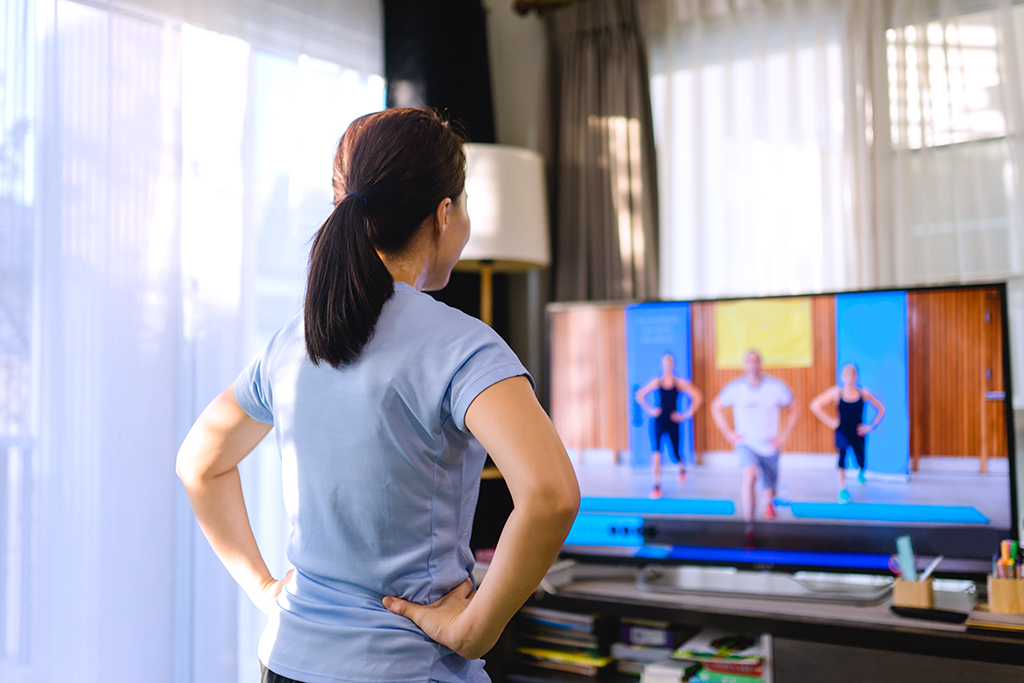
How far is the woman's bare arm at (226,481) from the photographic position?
1171 mm

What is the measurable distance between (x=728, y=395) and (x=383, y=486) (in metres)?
1.45

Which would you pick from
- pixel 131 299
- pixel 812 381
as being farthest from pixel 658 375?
pixel 131 299

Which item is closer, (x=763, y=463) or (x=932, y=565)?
(x=932, y=565)

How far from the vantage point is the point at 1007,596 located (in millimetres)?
1748

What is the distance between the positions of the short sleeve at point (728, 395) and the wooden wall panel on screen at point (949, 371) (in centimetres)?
42

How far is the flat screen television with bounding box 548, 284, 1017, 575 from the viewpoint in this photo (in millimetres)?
1932

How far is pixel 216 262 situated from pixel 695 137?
159 cm

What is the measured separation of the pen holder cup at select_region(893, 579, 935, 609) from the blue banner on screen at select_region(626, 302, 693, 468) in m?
0.58

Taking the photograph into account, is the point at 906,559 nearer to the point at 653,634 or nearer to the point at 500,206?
the point at 653,634

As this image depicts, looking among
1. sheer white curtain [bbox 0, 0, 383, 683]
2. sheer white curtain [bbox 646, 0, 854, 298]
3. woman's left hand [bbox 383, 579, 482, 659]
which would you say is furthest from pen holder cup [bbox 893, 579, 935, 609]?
sheer white curtain [bbox 0, 0, 383, 683]

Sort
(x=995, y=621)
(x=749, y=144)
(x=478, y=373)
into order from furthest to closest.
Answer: (x=749, y=144)
(x=995, y=621)
(x=478, y=373)

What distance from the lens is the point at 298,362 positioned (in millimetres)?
953

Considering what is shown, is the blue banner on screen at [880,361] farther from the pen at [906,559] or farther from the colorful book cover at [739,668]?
the colorful book cover at [739,668]

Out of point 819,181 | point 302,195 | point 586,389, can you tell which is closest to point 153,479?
point 302,195
